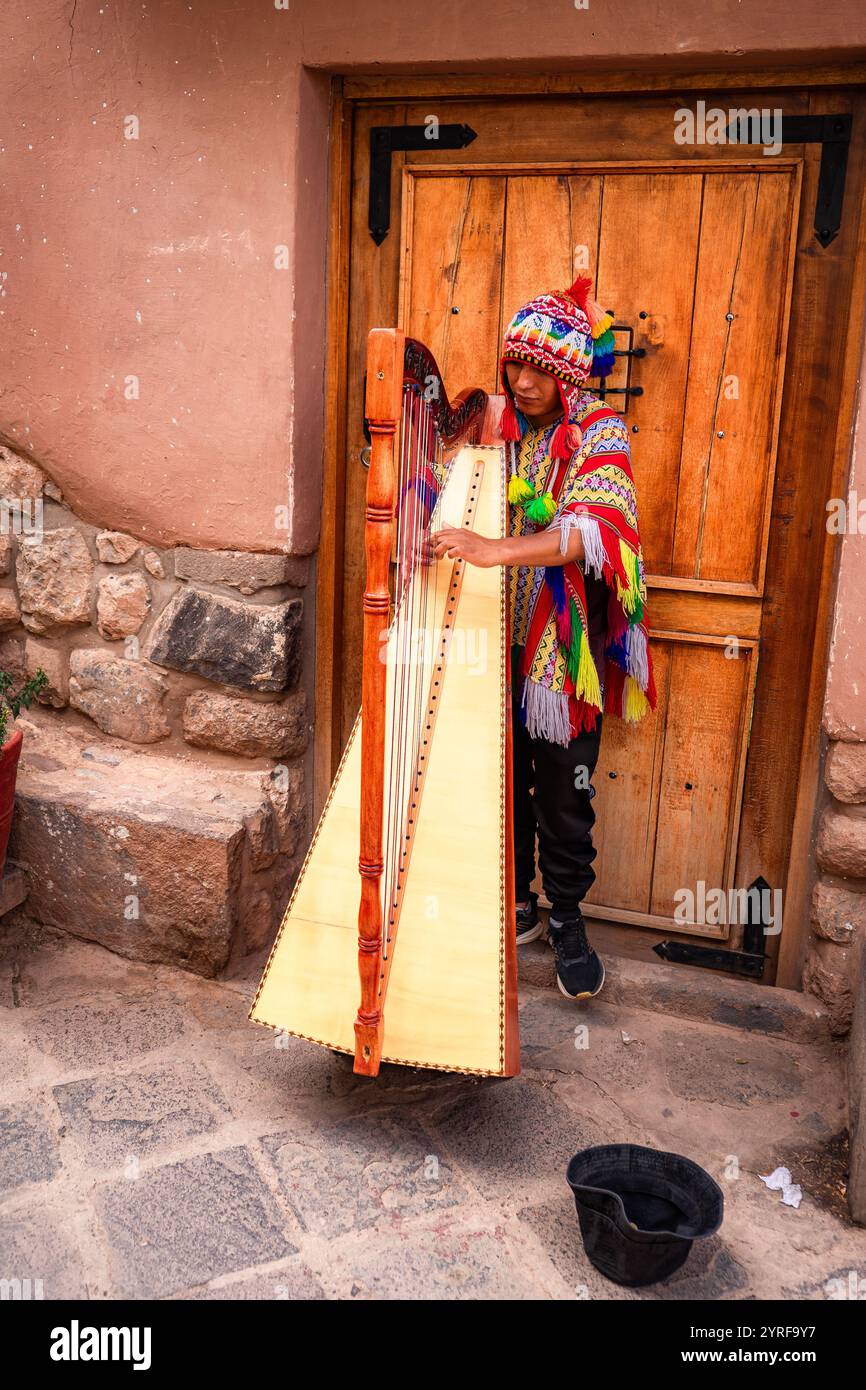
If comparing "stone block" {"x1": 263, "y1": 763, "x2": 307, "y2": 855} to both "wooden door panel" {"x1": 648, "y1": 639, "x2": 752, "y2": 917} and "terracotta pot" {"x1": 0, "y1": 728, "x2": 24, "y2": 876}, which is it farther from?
"wooden door panel" {"x1": 648, "y1": 639, "x2": 752, "y2": 917}

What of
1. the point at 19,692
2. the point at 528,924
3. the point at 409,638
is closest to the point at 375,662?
the point at 409,638

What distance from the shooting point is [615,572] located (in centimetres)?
240

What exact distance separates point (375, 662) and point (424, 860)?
1.92 ft

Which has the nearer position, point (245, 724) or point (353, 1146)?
point (353, 1146)

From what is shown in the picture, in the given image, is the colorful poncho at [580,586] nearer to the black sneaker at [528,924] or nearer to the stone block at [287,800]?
the black sneaker at [528,924]

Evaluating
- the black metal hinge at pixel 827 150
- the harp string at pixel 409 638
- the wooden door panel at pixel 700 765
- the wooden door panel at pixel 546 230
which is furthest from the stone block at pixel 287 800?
the black metal hinge at pixel 827 150

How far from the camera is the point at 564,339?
2385 mm

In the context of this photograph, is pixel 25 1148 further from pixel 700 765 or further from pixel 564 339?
pixel 564 339

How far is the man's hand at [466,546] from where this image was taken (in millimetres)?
2270

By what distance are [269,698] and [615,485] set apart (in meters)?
1.11

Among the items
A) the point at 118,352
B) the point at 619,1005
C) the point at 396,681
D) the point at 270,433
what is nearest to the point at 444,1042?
the point at 396,681

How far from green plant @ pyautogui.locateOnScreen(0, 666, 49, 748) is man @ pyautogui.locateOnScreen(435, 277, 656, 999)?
130cm

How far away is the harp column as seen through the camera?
169 cm

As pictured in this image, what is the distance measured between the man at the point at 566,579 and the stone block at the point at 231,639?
0.63m
